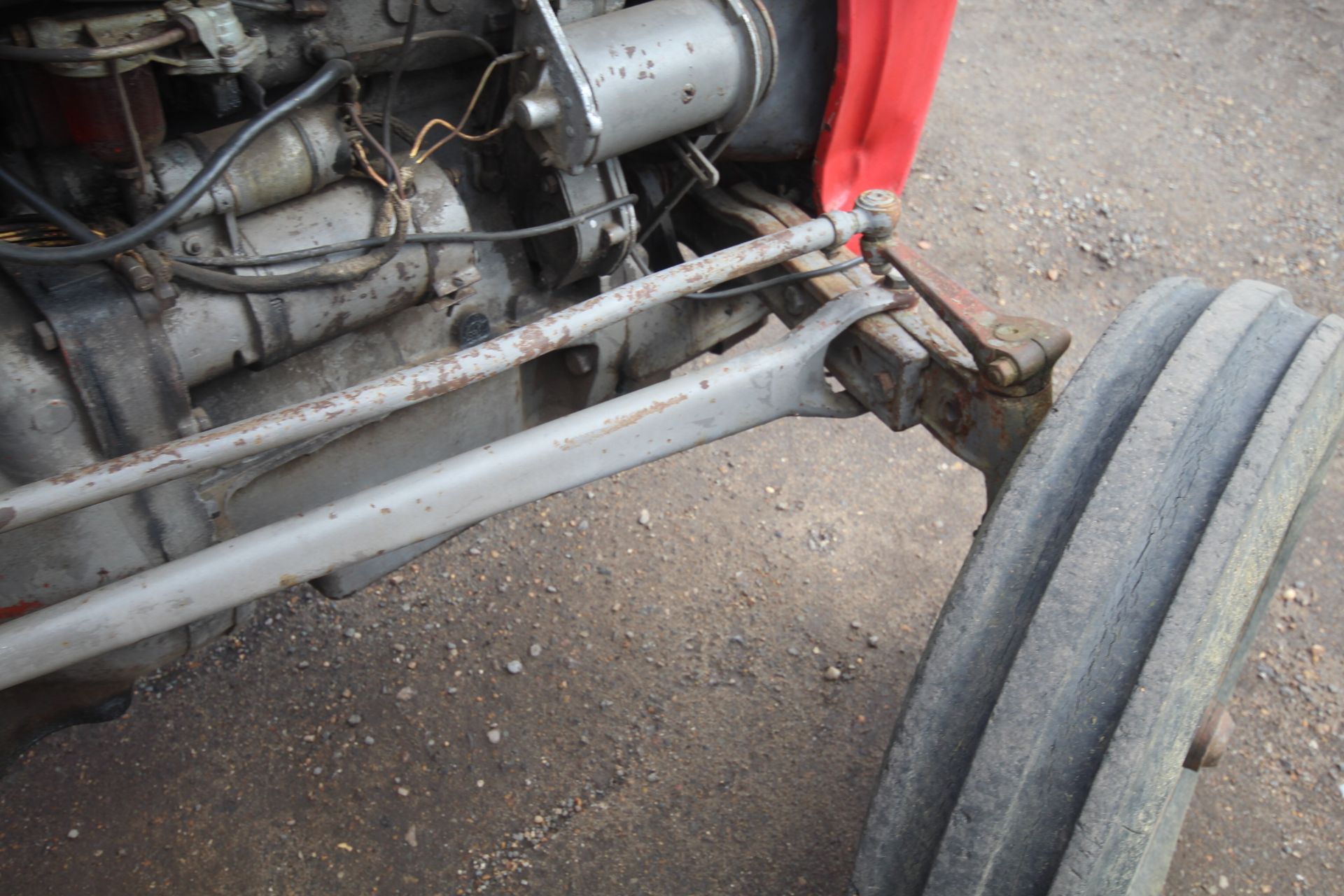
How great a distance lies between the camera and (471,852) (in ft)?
6.07

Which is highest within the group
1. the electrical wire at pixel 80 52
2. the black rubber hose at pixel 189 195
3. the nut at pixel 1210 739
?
the electrical wire at pixel 80 52

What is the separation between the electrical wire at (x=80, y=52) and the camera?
1076 mm

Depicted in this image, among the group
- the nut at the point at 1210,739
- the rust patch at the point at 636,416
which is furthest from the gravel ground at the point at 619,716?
the rust patch at the point at 636,416

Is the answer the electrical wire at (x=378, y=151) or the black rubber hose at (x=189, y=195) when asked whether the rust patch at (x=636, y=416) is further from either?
the black rubber hose at (x=189, y=195)

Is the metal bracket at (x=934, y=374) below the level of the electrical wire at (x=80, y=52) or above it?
below

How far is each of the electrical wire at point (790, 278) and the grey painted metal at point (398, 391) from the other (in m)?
0.07

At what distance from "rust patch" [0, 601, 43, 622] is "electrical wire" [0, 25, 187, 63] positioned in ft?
1.90

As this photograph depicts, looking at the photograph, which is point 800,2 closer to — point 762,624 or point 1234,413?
point 1234,413

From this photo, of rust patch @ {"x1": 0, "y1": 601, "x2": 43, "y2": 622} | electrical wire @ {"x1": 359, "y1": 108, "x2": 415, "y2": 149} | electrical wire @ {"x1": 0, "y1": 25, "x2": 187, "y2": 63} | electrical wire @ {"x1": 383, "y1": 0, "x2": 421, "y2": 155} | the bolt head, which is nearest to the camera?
electrical wire @ {"x1": 0, "y1": 25, "x2": 187, "y2": 63}

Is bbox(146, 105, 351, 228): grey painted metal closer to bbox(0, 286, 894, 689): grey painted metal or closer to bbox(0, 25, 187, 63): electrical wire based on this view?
bbox(0, 25, 187, 63): electrical wire

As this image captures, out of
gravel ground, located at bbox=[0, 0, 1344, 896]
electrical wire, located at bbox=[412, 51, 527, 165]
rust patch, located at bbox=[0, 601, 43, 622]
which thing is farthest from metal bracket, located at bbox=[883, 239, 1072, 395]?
rust patch, located at bbox=[0, 601, 43, 622]

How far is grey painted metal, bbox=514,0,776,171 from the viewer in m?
1.42

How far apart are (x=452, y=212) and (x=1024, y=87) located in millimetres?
3031

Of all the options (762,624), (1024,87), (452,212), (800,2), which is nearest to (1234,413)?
(800,2)
